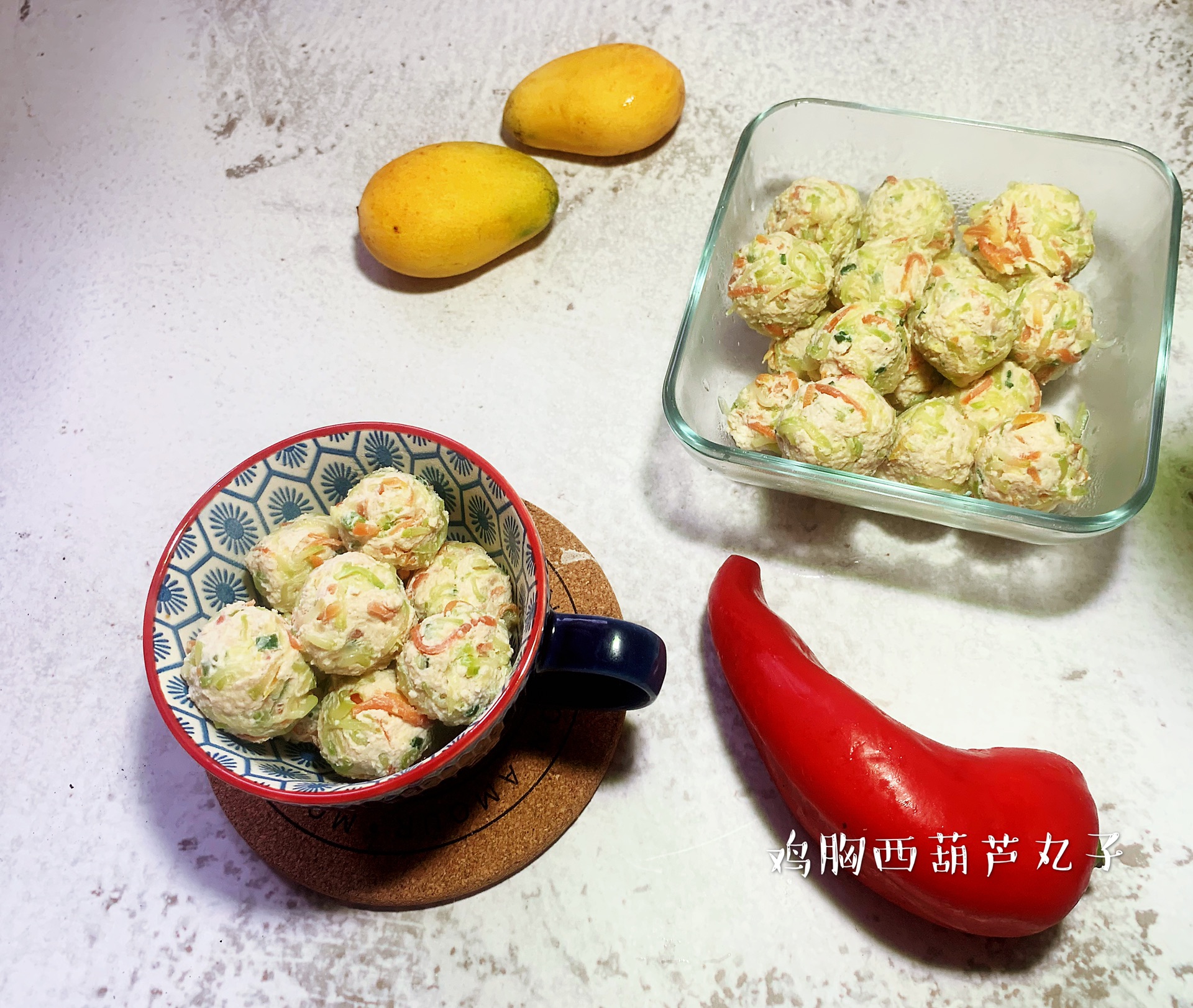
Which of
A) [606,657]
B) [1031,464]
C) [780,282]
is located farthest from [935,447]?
[606,657]

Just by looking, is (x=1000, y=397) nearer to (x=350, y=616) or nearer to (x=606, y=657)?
(x=606, y=657)

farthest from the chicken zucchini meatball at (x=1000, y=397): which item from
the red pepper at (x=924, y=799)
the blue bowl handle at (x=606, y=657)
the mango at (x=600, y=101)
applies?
the mango at (x=600, y=101)

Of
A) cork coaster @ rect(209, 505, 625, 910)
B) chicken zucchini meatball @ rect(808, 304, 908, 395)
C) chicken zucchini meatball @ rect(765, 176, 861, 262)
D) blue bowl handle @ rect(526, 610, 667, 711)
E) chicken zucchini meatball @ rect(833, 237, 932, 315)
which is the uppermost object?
chicken zucchini meatball @ rect(765, 176, 861, 262)

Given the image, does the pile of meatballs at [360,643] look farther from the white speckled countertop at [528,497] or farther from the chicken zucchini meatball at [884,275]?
the chicken zucchini meatball at [884,275]

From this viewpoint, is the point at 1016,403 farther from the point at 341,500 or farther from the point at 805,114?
the point at 341,500

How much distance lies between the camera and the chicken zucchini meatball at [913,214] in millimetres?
771

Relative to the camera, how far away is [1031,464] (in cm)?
66

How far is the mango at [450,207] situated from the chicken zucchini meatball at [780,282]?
0.94 ft

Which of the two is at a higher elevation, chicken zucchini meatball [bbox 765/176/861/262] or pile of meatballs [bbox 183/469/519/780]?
chicken zucchini meatball [bbox 765/176/861/262]

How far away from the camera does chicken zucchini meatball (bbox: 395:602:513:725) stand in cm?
54

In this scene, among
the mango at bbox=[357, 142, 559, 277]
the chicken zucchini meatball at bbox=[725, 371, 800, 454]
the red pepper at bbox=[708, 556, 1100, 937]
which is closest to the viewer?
the red pepper at bbox=[708, 556, 1100, 937]

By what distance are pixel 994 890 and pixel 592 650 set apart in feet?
1.11

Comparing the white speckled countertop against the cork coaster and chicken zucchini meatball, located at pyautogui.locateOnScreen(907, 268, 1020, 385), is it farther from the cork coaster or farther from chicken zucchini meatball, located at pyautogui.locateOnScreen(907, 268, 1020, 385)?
chicken zucchini meatball, located at pyautogui.locateOnScreen(907, 268, 1020, 385)

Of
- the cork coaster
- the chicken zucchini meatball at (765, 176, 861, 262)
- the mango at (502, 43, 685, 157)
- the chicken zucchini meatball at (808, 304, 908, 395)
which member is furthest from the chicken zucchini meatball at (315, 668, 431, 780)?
the mango at (502, 43, 685, 157)
